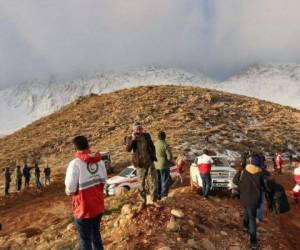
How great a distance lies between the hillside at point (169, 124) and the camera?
159 ft

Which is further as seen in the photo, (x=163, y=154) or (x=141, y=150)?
(x=163, y=154)

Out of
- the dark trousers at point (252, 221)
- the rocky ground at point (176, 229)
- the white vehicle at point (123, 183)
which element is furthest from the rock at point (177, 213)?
the white vehicle at point (123, 183)

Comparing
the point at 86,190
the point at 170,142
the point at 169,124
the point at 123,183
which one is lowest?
the point at 123,183

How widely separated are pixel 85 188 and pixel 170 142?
37.6 m

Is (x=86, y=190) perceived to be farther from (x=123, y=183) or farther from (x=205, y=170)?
(x=123, y=183)

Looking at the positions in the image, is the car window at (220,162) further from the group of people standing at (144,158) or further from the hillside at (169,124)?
the hillside at (169,124)

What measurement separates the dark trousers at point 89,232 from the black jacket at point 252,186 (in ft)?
12.3

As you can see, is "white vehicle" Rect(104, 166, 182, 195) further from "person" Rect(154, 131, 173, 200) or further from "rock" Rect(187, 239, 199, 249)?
"rock" Rect(187, 239, 199, 249)

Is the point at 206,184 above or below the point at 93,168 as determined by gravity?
below

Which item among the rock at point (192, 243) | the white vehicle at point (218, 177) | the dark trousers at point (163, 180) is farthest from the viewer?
the white vehicle at point (218, 177)

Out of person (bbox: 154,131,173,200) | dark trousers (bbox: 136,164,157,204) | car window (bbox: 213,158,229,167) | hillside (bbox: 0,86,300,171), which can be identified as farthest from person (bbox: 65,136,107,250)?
hillside (bbox: 0,86,300,171)

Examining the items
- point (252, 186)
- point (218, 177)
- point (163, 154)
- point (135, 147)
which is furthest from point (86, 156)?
point (218, 177)

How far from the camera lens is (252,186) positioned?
10219 millimetres

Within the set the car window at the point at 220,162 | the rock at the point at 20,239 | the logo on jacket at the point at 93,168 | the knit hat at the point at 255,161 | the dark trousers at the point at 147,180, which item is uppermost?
the logo on jacket at the point at 93,168
